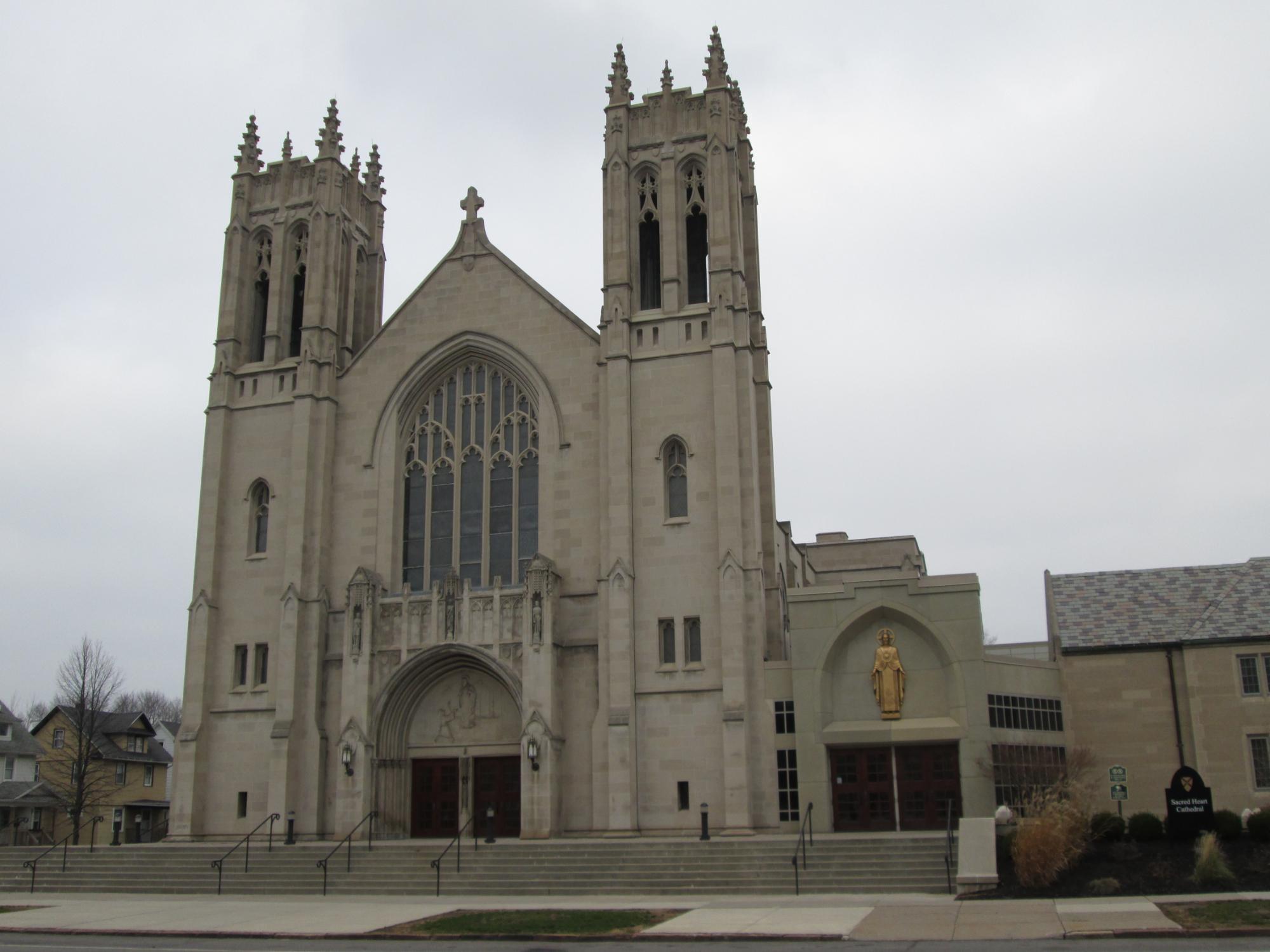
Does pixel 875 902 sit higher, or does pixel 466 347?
pixel 466 347

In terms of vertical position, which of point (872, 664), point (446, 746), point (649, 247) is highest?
point (649, 247)

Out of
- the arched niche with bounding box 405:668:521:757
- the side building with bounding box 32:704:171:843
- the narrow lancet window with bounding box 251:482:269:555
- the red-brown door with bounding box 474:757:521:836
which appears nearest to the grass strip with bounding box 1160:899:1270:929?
the red-brown door with bounding box 474:757:521:836

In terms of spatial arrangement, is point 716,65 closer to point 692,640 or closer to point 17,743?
point 692,640

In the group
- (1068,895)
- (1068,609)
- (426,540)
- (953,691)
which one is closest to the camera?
(1068,895)

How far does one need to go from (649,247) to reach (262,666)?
17.6 metres

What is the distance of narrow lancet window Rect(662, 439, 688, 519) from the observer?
35094 mm

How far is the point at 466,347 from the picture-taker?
38938 millimetres

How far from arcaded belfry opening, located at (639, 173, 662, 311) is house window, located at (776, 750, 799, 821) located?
14052 mm

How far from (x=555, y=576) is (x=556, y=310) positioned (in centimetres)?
853

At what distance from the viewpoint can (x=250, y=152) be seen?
43.2 meters

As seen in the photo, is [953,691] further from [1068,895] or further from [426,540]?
[426,540]

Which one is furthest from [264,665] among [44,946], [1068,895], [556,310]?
[1068,895]

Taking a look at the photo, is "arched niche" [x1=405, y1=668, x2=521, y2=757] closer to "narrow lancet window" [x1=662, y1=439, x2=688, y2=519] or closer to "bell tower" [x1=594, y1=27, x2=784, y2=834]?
"bell tower" [x1=594, y1=27, x2=784, y2=834]

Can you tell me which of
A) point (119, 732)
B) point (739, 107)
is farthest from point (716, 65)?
point (119, 732)
